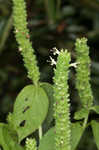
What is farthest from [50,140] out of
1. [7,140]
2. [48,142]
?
[7,140]

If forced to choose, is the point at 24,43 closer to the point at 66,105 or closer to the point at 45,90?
the point at 45,90

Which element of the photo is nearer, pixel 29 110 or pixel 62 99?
pixel 62 99

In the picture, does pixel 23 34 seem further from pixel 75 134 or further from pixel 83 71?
pixel 75 134

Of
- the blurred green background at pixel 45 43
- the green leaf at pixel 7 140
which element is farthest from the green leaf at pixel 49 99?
the blurred green background at pixel 45 43

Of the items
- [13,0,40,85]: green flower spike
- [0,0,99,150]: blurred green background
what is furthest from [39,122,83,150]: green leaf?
[0,0,99,150]: blurred green background

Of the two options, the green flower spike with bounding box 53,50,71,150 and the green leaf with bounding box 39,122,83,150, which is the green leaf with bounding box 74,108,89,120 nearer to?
the green leaf with bounding box 39,122,83,150
